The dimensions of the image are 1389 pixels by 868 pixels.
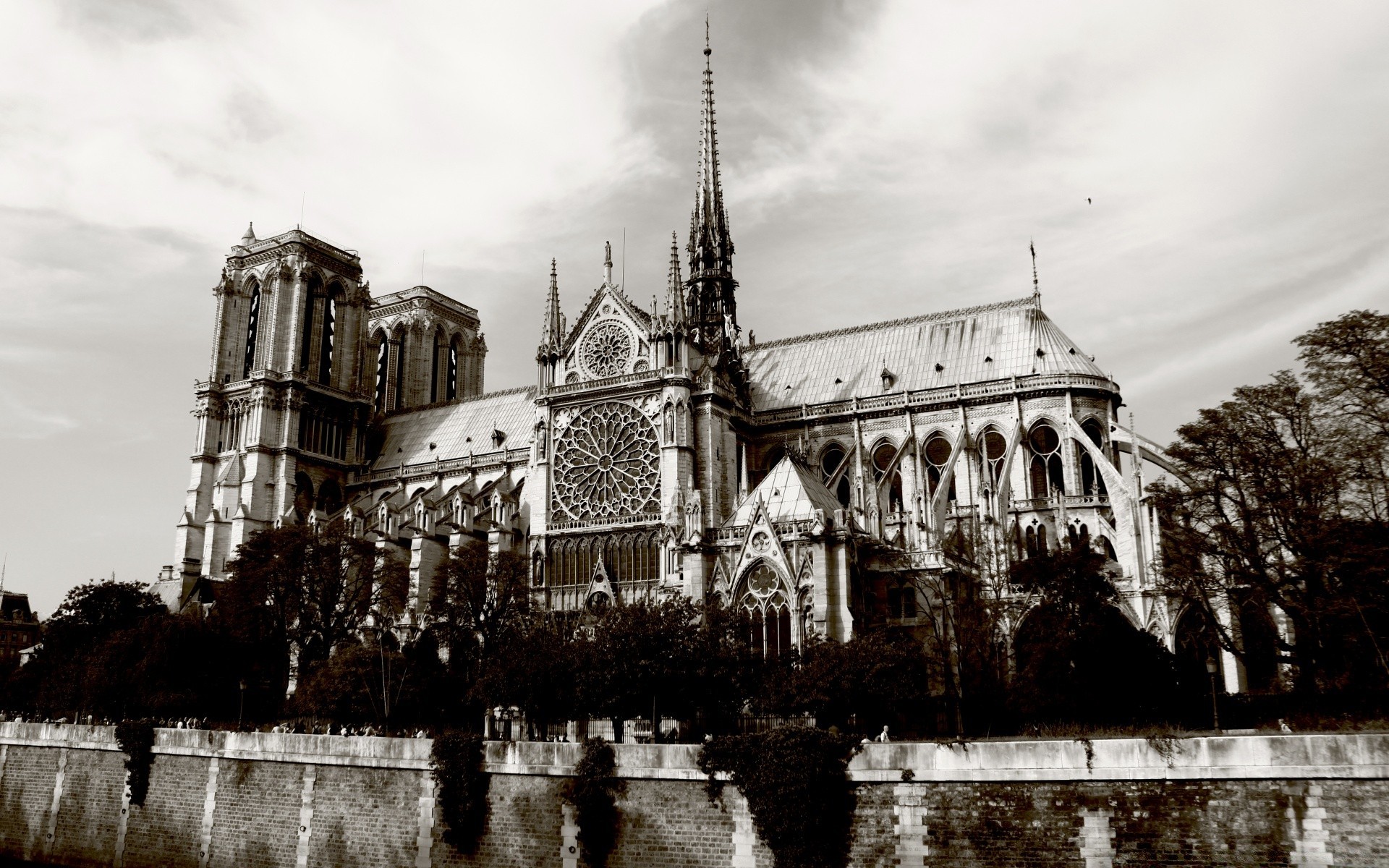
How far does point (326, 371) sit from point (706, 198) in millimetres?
26900

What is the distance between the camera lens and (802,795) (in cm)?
2519

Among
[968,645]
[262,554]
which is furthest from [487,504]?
[968,645]

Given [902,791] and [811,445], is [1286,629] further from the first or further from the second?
[811,445]

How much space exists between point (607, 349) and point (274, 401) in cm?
2485

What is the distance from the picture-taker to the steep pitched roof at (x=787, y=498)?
143ft

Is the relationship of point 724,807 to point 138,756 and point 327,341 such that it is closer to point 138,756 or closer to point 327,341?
point 138,756

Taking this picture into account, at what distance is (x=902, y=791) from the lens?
24.9 metres

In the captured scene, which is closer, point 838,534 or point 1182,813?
point 1182,813

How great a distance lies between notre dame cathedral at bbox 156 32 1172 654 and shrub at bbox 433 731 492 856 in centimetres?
1275

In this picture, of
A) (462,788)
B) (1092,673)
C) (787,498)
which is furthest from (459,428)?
(1092,673)

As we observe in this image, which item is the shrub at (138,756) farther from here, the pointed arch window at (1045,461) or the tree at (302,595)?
the pointed arch window at (1045,461)

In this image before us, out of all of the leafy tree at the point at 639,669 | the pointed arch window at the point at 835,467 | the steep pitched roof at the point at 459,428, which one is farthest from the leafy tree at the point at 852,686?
the steep pitched roof at the point at 459,428

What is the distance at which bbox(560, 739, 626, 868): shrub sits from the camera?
2764 cm

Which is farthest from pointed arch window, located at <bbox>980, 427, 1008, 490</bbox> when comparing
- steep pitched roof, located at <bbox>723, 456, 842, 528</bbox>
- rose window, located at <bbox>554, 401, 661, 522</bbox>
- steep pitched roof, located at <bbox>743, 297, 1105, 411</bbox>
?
rose window, located at <bbox>554, 401, 661, 522</bbox>
